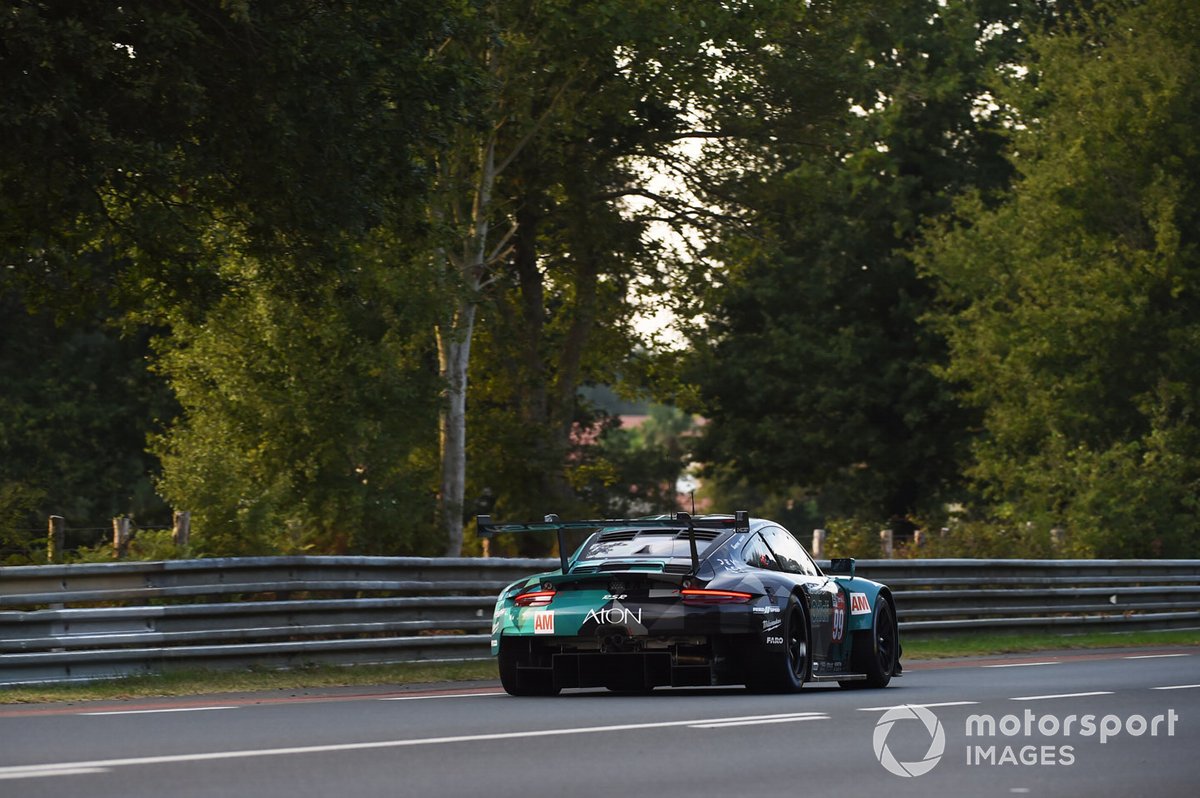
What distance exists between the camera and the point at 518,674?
14852mm

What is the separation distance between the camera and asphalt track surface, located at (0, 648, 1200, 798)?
864cm

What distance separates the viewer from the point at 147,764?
9188mm

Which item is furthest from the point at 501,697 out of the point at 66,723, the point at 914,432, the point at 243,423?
the point at 914,432

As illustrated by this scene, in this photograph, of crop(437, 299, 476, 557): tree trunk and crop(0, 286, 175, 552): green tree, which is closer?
crop(437, 299, 476, 557): tree trunk

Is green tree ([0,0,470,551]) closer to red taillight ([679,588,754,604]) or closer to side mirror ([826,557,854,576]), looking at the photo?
side mirror ([826,557,854,576])

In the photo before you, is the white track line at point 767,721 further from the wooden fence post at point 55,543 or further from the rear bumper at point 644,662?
the wooden fence post at point 55,543

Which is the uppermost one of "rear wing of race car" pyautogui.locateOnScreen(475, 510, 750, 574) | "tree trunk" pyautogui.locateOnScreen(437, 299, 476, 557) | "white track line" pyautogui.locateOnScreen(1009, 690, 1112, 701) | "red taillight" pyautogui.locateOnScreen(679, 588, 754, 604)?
"tree trunk" pyautogui.locateOnScreen(437, 299, 476, 557)

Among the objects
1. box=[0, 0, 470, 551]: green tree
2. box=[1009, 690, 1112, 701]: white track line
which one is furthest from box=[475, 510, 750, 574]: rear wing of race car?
box=[0, 0, 470, 551]: green tree

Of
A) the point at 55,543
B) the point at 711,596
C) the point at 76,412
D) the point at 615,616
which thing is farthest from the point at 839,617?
the point at 76,412

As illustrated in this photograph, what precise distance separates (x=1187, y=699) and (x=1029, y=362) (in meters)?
35.3

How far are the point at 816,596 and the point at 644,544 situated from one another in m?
1.38

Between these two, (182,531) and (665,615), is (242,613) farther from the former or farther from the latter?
(665,615)

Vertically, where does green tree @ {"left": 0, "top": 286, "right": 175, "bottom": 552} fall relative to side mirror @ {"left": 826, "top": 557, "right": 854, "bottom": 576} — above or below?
above

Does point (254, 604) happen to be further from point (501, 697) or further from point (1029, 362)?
point (1029, 362)
